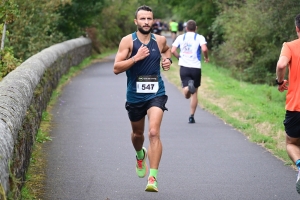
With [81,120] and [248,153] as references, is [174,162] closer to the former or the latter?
[248,153]

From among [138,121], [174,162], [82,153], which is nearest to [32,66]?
[82,153]

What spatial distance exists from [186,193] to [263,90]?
13549 millimetres

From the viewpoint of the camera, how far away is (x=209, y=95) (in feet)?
57.8

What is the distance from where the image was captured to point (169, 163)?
946cm

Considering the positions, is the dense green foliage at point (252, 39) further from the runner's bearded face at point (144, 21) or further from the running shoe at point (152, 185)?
the running shoe at point (152, 185)

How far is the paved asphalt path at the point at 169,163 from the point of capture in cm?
777

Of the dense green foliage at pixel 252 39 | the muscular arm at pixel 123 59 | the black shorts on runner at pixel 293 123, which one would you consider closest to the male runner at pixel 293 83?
the black shorts on runner at pixel 293 123

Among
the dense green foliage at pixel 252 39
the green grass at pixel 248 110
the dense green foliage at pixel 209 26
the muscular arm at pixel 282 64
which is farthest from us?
the dense green foliage at pixel 252 39

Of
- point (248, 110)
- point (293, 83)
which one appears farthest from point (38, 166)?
point (248, 110)

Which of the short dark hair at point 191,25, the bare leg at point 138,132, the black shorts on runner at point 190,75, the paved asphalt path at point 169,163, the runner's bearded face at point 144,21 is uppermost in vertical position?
the runner's bearded face at point 144,21

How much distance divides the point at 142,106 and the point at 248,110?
7023 mm

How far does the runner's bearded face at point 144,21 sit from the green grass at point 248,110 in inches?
116

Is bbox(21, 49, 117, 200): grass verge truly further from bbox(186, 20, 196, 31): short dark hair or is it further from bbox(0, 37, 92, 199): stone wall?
bbox(186, 20, 196, 31): short dark hair

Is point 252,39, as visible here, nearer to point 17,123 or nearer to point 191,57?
point 191,57
